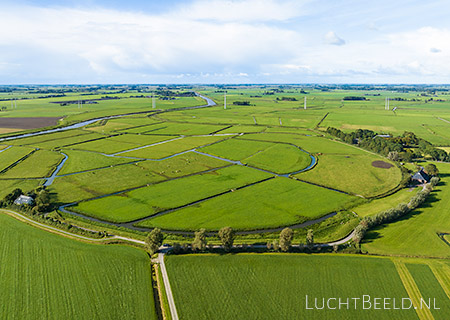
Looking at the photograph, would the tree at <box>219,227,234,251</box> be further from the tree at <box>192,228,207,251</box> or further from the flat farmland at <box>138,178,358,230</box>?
the flat farmland at <box>138,178,358,230</box>

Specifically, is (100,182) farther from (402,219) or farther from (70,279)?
(402,219)

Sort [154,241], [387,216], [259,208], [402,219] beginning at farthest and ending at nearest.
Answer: [259,208]
[402,219]
[387,216]
[154,241]

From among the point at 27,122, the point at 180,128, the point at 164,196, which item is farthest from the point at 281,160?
the point at 27,122

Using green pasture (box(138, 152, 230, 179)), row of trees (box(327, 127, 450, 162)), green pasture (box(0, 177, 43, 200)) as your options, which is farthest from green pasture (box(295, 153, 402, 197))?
green pasture (box(0, 177, 43, 200))

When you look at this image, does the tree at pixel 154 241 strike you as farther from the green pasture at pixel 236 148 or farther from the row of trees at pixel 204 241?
the green pasture at pixel 236 148

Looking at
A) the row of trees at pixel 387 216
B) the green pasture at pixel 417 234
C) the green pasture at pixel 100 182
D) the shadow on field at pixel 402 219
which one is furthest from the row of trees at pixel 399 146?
the green pasture at pixel 100 182

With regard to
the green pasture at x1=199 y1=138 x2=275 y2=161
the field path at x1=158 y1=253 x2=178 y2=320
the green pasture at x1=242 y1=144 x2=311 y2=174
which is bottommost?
the field path at x1=158 y1=253 x2=178 y2=320

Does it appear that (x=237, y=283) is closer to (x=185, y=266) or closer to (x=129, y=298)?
(x=185, y=266)
